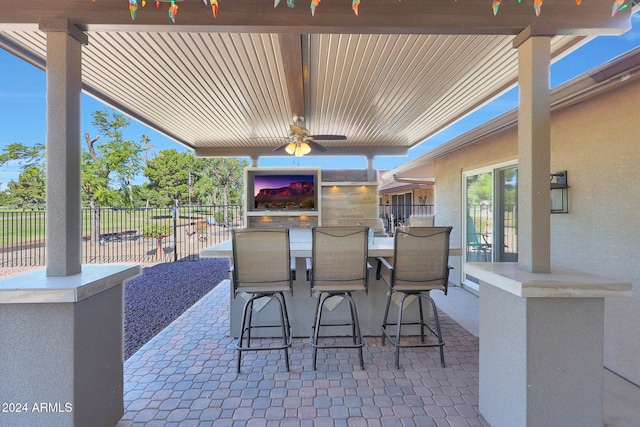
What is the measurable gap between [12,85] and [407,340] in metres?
20.1

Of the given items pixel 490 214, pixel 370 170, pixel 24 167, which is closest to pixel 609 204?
pixel 490 214

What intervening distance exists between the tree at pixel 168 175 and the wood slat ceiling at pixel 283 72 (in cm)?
1113

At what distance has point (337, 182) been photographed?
23.4 ft

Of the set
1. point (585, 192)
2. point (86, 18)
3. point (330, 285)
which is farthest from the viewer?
point (585, 192)

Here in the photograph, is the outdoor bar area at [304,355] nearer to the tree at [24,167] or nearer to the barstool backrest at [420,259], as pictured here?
the barstool backrest at [420,259]

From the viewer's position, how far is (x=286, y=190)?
6.87 m

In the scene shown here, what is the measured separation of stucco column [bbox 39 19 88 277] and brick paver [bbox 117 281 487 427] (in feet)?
3.71

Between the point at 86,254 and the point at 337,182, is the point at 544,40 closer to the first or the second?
the point at 337,182

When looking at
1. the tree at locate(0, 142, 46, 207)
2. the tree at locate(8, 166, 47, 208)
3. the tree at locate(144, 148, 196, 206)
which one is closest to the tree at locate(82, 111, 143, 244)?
the tree at locate(0, 142, 46, 207)

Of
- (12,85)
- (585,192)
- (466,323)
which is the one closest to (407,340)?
(466,323)

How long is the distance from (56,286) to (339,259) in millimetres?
1790

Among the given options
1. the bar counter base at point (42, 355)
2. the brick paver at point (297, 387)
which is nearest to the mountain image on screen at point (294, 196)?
the brick paver at point (297, 387)

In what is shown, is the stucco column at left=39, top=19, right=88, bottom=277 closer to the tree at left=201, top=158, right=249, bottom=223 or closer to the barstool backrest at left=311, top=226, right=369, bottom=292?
the barstool backrest at left=311, top=226, right=369, bottom=292

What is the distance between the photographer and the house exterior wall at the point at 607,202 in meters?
2.32
